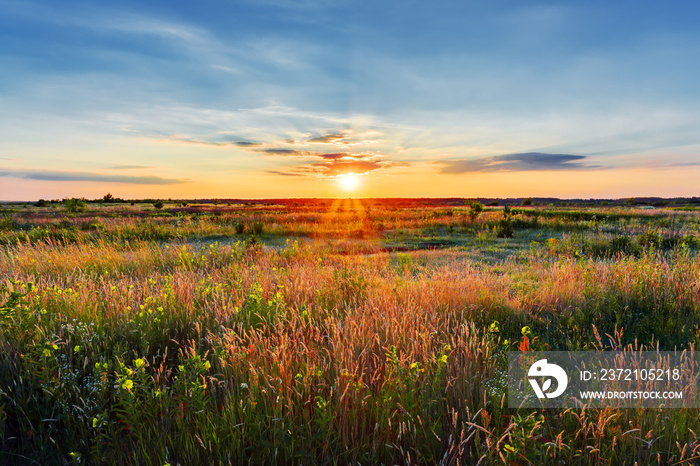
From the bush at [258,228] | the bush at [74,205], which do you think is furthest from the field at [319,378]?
the bush at [74,205]

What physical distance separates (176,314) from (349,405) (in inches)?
95.8

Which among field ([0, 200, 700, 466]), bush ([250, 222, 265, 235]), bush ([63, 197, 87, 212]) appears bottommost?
field ([0, 200, 700, 466])

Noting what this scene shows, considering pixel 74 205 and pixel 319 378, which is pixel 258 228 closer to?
pixel 319 378

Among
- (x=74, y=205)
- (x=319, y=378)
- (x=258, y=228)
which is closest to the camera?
(x=319, y=378)

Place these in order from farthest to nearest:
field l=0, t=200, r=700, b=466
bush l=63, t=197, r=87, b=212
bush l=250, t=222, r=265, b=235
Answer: bush l=63, t=197, r=87, b=212 → bush l=250, t=222, r=265, b=235 → field l=0, t=200, r=700, b=466

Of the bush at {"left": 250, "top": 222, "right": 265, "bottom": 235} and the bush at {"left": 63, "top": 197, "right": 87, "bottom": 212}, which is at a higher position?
the bush at {"left": 63, "top": 197, "right": 87, "bottom": 212}

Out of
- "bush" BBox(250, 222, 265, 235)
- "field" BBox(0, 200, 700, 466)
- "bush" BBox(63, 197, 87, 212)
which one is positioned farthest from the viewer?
"bush" BBox(63, 197, 87, 212)

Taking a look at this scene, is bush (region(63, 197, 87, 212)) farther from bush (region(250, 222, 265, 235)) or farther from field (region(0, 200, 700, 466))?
field (region(0, 200, 700, 466))

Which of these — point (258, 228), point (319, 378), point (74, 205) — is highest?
point (74, 205)

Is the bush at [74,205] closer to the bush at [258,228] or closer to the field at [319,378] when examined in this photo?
the bush at [258,228]

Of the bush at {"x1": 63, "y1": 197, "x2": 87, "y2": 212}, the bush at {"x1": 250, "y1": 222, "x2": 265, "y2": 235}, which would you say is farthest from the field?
the bush at {"x1": 63, "y1": 197, "x2": 87, "y2": 212}

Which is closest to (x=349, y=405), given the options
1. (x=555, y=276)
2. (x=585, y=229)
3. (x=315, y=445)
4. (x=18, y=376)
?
(x=315, y=445)

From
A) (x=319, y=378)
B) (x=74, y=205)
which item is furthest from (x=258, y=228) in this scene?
(x=74, y=205)

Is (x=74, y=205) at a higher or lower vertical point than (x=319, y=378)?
higher
